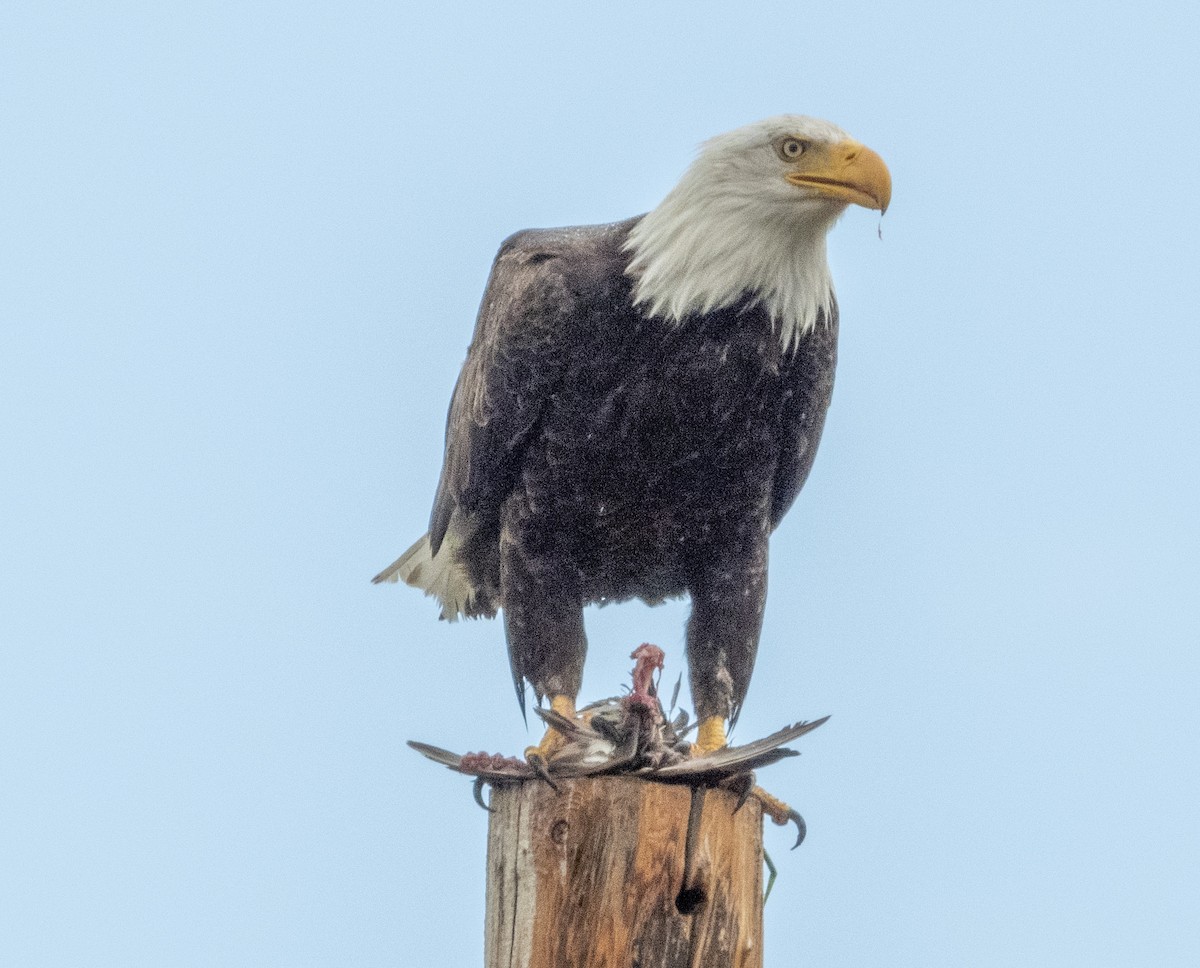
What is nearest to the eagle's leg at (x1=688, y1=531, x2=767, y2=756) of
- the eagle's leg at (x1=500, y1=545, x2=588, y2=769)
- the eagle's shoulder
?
the eagle's leg at (x1=500, y1=545, x2=588, y2=769)

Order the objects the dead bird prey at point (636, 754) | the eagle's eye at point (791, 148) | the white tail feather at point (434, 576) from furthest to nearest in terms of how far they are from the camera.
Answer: the white tail feather at point (434, 576), the eagle's eye at point (791, 148), the dead bird prey at point (636, 754)

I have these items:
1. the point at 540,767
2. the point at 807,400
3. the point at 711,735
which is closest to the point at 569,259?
the point at 807,400

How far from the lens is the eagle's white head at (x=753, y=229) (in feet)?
19.9

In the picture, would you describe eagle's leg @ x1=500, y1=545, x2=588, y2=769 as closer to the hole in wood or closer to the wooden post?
the wooden post

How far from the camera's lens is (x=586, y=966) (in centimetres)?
478

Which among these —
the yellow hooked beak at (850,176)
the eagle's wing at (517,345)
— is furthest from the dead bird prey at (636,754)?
the yellow hooked beak at (850,176)

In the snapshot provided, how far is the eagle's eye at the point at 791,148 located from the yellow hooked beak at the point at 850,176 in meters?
0.04

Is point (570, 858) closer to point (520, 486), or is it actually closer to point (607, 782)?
point (607, 782)

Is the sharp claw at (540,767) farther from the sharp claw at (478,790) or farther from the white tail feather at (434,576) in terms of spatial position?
the white tail feather at (434,576)

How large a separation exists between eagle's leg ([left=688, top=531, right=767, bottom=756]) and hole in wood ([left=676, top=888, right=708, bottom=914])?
1.50m

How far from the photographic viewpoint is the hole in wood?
16.0ft

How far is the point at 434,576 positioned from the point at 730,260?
2.19 metres

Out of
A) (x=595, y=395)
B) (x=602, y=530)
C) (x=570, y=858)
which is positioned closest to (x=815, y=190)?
(x=595, y=395)

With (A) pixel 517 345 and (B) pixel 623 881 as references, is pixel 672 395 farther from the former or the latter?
(B) pixel 623 881
